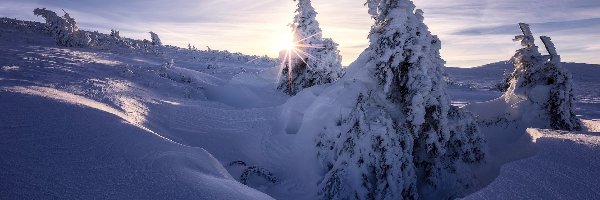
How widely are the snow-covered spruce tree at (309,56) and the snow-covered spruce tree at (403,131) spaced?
11955mm

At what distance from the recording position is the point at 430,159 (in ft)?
22.6

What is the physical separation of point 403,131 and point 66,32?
79.5 feet

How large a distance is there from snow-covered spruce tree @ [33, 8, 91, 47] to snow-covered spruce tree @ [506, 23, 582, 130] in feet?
81.6

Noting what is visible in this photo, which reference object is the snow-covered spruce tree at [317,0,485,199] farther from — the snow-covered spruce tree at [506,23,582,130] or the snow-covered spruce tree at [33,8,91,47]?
the snow-covered spruce tree at [33,8,91,47]

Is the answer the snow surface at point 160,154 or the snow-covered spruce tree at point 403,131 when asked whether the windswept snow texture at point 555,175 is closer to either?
the snow surface at point 160,154

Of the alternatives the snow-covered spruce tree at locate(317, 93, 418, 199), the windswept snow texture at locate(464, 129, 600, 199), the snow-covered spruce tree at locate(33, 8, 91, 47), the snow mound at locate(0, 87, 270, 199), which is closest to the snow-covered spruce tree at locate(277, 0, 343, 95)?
the snow-covered spruce tree at locate(317, 93, 418, 199)

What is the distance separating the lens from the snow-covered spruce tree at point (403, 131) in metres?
6.41

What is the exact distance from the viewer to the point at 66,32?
23328 millimetres

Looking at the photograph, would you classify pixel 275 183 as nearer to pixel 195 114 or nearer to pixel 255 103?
pixel 195 114

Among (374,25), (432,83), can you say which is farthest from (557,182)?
(374,25)

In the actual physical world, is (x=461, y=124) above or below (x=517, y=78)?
below

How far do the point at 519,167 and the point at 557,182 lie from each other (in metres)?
0.65

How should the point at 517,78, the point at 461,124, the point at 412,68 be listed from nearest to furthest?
the point at 412,68 < the point at 461,124 < the point at 517,78

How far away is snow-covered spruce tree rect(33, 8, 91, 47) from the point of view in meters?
23.3
